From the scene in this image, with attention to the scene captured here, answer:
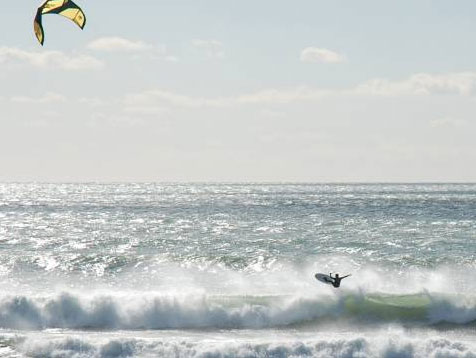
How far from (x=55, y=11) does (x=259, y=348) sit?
1330 centimetres

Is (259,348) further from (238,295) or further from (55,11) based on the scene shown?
(55,11)

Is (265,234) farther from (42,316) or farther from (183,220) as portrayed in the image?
(42,316)

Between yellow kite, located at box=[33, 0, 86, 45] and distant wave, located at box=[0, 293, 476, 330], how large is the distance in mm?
11118

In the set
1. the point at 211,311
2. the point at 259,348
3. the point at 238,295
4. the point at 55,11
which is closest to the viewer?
the point at 259,348

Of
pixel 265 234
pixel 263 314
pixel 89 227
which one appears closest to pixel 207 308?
pixel 263 314

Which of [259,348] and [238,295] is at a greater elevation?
[238,295]

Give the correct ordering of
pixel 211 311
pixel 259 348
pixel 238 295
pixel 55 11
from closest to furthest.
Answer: pixel 259 348 → pixel 55 11 → pixel 211 311 → pixel 238 295

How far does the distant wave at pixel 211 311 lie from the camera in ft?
97.7

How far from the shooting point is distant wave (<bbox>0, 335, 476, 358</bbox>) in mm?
24375

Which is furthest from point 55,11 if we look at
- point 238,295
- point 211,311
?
point 238,295

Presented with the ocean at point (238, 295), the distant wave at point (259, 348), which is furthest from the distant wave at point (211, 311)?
the distant wave at point (259, 348)

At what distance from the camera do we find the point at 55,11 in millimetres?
25969

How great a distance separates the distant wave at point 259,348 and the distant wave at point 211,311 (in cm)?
424

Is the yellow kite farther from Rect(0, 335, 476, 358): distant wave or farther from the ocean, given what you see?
the ocean
